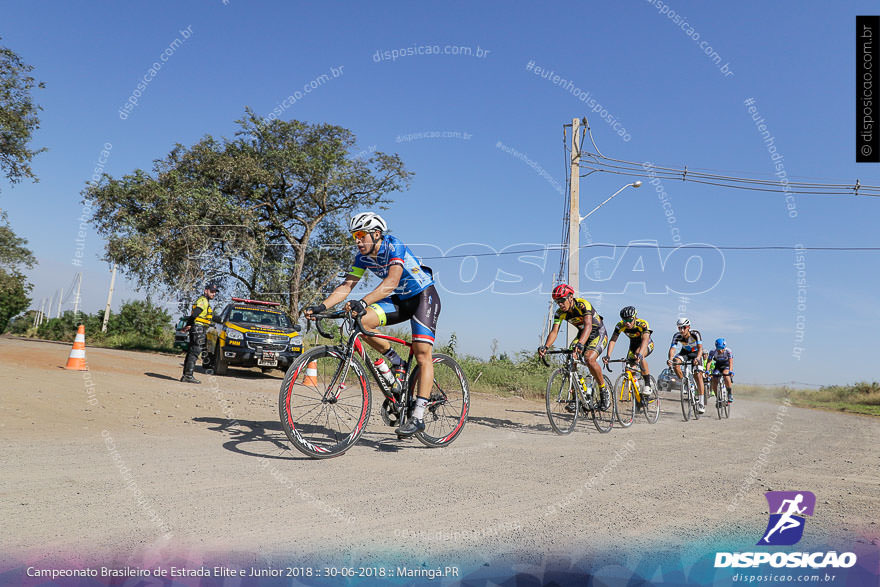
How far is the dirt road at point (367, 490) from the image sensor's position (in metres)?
2.60

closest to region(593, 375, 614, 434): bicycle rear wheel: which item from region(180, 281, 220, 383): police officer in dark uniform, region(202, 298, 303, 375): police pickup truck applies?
region(180, 281, 220, 383): police officer in dark uniform

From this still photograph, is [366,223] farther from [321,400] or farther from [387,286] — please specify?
[321,400]

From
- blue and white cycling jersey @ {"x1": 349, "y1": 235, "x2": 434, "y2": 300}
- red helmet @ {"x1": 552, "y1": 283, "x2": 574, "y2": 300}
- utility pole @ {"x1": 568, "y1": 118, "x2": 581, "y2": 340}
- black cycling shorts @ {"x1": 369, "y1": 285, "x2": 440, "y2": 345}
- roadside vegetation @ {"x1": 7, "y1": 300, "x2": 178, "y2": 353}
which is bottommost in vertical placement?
roadside vegetation @ {"x1": 7, "y1": 300, "x2": 178, "y2": 353}

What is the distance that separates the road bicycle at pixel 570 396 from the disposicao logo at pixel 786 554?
166 inches

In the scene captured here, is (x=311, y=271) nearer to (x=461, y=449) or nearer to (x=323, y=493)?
(x=461, y=449)

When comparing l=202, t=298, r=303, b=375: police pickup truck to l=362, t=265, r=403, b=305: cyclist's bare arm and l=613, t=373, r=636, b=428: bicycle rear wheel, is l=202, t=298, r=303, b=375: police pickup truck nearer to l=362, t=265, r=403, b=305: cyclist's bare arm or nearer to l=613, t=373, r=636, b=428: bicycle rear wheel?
l=613, t=373, r=636, b=428: bicycle rear wheel

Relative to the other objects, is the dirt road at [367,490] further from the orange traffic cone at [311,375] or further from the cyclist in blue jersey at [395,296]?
the cyclist in blue jersey at [395,296]

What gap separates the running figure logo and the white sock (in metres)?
2.89

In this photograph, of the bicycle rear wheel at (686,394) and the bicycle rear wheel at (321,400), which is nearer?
the bicycle rear wheel at (321,400)

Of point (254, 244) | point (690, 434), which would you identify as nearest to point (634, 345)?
point (690, 434)

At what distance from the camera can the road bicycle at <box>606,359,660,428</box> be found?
30.2ft

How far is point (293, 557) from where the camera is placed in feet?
7.84

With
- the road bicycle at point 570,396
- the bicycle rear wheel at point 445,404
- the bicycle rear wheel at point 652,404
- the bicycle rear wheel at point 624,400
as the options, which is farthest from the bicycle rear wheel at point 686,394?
the bicycle rear wheel at point 445,404

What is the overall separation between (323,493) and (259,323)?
11943 millimetres
